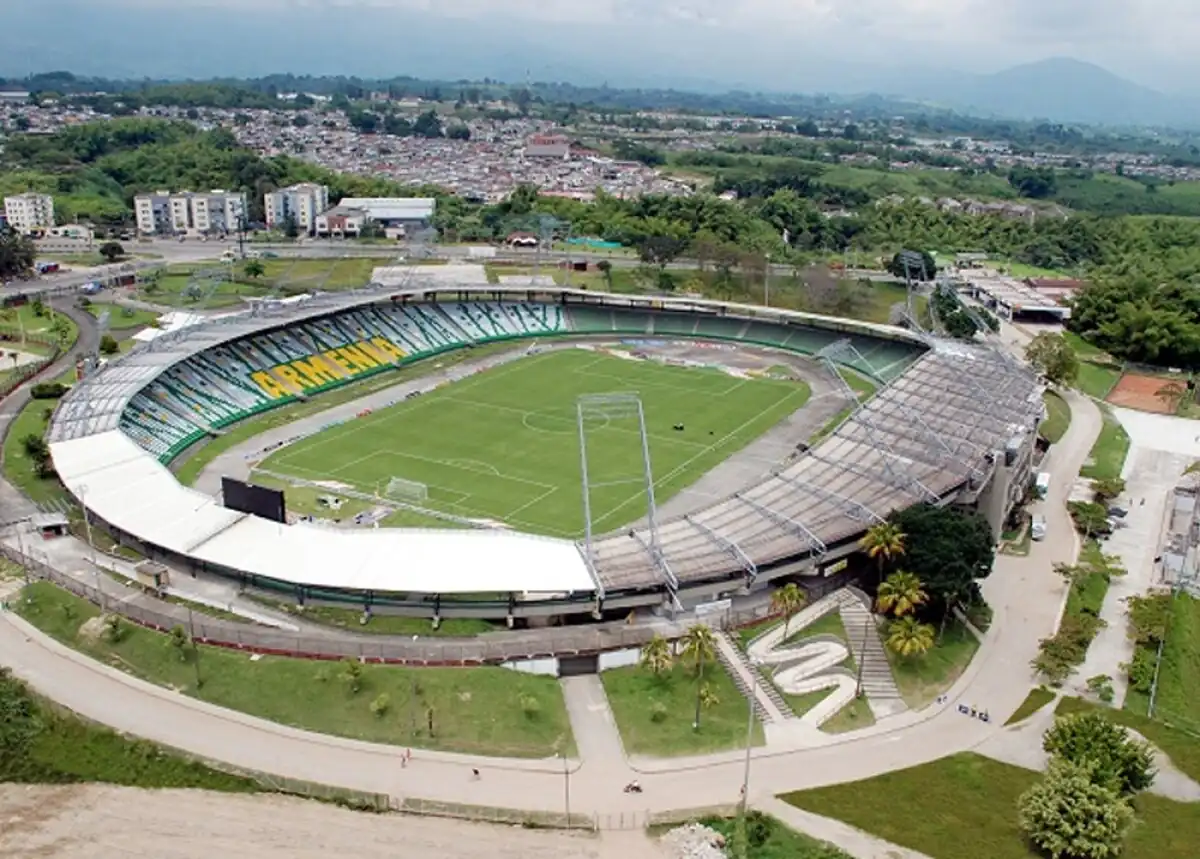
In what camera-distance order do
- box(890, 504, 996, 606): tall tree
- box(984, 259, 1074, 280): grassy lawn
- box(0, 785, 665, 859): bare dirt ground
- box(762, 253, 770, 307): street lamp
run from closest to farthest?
box(0, 785, 665, 859): bare dirt ground → box(890, 504, 996, 606): tall tree → box(762, 253, 770, 307): street lamp → box(984, 259, 1074, 280): grassy lawn

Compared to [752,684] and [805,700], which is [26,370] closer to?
[752,684]

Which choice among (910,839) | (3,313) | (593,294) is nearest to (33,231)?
(3,313)

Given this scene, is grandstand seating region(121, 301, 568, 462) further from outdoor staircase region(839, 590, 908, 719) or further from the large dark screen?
outdoor staircase region(839, 590, 908, 719)

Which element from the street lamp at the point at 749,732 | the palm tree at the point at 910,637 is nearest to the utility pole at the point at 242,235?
the street lamp at the point at 749,732

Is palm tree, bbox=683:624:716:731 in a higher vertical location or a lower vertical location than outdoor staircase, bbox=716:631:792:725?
higher

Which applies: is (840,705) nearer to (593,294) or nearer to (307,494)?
(307,494)

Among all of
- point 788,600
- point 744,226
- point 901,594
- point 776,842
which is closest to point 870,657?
point 901,594

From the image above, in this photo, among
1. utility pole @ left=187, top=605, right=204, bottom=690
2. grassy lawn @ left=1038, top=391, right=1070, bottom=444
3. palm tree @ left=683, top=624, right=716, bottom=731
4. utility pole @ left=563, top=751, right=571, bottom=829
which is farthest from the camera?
grassy lawn @ left=1038, top=391, right=1070, bottom=444

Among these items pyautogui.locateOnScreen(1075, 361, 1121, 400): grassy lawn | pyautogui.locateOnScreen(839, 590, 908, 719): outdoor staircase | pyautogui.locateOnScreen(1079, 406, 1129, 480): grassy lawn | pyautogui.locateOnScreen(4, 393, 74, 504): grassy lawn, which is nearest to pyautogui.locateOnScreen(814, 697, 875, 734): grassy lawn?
pyautogui.locateOnScreen(839, 590, 908, 719): outdoor staircase
